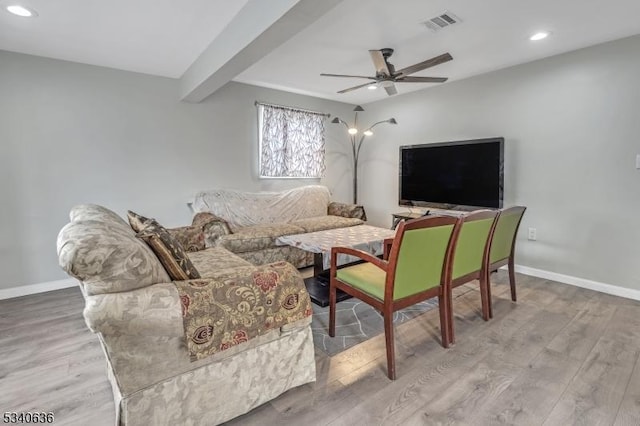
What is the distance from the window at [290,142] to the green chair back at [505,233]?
3.00 meters

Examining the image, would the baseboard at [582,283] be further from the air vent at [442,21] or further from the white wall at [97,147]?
the white wall at [97,147]

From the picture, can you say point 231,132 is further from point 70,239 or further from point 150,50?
point 70,239

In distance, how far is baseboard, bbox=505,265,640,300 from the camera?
116 inches

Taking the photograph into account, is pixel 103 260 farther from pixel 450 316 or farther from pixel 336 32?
pixel 336 32

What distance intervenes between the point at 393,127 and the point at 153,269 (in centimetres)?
435

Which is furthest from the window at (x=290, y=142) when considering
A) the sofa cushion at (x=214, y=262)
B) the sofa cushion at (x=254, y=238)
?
the sofa cushion at (x=214, y=262)

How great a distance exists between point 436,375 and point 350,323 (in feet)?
2.53

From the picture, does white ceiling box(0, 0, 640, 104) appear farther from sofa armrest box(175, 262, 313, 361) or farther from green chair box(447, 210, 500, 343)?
sofa armrest box(175, 262, 313, 361)

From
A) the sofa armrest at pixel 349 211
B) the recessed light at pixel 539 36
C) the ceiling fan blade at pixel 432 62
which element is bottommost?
the sofa armrest at pixel 349 211

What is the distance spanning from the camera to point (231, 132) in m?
4.22

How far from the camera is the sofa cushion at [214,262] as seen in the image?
221 cm

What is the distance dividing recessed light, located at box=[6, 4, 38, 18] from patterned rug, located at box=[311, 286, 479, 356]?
10.1 ft

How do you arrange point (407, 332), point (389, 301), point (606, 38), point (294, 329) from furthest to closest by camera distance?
point (606, 38)
point (407, 332)
point (389, 301)
point (294, 329)

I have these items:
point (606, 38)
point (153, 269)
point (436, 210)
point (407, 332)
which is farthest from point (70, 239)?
point (606, 38)
